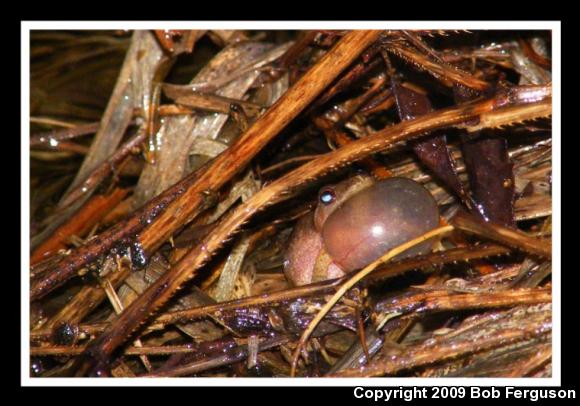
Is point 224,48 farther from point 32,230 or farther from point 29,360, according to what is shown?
point 29,360

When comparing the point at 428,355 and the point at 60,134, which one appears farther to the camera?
the point at 60,134

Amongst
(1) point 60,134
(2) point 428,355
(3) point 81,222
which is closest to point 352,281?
(2) point 428,355

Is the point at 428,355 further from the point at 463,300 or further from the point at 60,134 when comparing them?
the point at 60,134

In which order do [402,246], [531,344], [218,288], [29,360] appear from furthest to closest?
1. [218,288]
2. [29,360]
3. [402,246]
4. [531,344]

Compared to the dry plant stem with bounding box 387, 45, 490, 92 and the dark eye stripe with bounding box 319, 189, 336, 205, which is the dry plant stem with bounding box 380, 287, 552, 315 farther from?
the dry plant stem with bounding box 387, 45, 490, 92

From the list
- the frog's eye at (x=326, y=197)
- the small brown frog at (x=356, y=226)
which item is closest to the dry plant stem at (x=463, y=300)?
the small brown frog at (x=356, y=226)

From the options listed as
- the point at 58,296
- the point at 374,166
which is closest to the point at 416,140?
the point at 374,166
